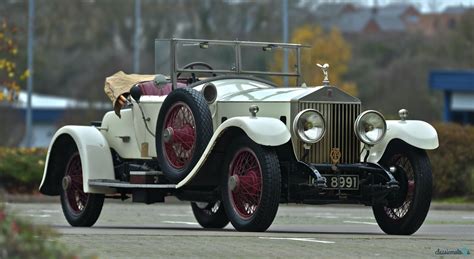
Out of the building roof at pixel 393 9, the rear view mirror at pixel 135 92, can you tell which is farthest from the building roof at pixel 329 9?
the rear view mirror at pixel 135 92

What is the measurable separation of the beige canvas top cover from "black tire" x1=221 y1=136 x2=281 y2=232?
2864 millimetres

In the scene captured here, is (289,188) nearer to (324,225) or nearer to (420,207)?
(420,207)

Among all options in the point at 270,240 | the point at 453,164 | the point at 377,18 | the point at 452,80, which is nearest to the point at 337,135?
the point at 270,240

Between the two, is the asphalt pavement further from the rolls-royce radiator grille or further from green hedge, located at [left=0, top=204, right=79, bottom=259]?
the rolls-royce radiator grille

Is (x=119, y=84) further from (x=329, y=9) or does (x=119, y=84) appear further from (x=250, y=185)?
(x=329, y=9)

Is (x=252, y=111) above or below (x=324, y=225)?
above

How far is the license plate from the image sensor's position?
16.4m

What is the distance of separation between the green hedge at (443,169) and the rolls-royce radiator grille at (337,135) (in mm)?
12487

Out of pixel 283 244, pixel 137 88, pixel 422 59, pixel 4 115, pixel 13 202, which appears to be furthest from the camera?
pixel 422 59

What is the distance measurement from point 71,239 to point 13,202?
13.5 meters

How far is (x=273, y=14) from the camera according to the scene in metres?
88.2

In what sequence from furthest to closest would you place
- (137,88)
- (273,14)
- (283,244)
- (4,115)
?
(273,14)
(4,115)
(137,88)
(283,244)

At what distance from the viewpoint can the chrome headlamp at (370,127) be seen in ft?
54.5

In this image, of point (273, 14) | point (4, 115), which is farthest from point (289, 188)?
point (273, 14)
